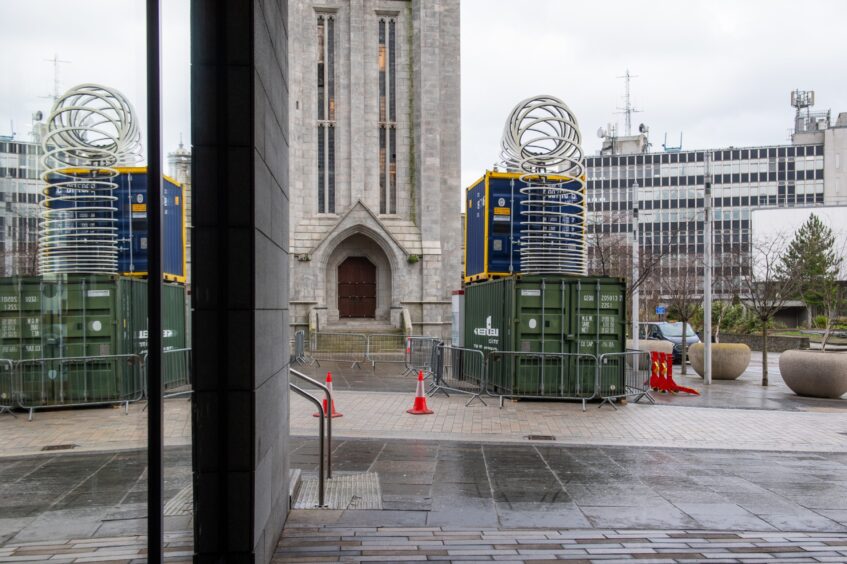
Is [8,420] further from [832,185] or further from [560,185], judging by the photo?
[832,185]

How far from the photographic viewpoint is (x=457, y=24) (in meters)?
39.0

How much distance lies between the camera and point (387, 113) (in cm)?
3869

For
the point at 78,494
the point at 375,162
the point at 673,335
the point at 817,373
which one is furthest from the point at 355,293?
the point at 78,494

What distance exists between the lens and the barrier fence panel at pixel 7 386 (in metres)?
2.34

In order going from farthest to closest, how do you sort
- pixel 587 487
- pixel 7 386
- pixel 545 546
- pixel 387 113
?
pixel 387 113
pixel 587 487
pixel 545 546
pixel 7 386

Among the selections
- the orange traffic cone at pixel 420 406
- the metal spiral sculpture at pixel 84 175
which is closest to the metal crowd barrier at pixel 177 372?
the metal spiral sculpture at pixel 84 175

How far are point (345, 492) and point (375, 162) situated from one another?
3231 centimetres

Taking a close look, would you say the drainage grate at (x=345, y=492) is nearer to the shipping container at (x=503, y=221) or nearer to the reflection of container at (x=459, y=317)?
the shipping container at (x=503, y=221)

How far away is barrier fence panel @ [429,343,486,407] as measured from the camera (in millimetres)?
15104

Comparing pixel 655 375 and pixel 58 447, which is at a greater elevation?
pixel 58 447

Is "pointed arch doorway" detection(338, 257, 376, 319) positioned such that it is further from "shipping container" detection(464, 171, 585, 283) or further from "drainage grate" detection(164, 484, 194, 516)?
"drainage grate" detection(164, 484, 194, 516)

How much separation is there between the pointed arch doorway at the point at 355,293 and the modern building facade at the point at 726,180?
64.9 m

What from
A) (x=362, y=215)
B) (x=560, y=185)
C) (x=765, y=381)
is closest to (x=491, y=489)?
(x=560, y=185)

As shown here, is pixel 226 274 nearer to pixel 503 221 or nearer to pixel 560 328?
pixel 560 328
